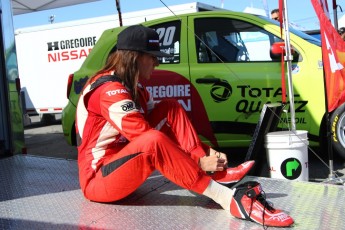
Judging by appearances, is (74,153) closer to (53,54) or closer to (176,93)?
(176,93)

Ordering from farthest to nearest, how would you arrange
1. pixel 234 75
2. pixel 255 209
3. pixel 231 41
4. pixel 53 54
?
pixel 53 54 → pixel 231 41 → pixel 234 75 → pixel 255 209

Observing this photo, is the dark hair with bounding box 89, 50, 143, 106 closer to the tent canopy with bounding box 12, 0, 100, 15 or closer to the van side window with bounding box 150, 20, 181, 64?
the van side window with bounding box 150, 20, 181, 64

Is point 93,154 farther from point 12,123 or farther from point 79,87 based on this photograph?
point 79,87

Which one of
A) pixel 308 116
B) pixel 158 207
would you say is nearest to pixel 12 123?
pixel 158 207

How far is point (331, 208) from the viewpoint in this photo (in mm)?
2488

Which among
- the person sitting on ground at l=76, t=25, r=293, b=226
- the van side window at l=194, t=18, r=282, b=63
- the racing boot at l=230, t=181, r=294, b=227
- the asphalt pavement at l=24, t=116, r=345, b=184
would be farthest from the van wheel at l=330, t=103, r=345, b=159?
the racing boot at l=230, t=181, r=294, b=227

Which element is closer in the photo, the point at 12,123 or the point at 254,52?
the point at 12,123

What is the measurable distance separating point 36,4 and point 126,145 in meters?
6.57

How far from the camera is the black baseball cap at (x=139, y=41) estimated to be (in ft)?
8.41

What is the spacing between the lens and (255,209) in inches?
88.9

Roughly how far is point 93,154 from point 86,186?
0.68 ft

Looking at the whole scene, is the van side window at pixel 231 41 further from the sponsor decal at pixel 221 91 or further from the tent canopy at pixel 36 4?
the tent canopy at pixel 36 4

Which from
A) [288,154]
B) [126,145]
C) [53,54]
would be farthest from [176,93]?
[53,54]

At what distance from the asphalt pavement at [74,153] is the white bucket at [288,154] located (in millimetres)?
116
